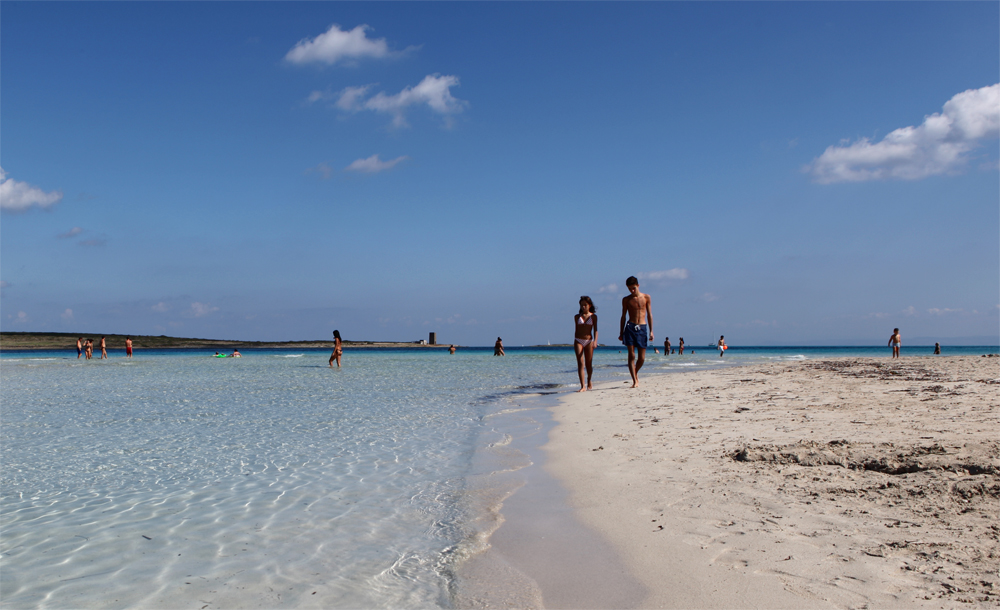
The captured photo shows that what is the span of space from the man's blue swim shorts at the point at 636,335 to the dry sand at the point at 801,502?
4627 millimetres

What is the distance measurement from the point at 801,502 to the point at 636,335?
8.45m

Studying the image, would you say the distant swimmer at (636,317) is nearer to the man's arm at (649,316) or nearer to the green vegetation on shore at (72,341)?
the man's arm at (649,316)

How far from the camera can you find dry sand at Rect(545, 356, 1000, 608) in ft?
8.48

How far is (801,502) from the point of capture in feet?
12.4

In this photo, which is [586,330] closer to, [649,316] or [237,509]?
[649,316]

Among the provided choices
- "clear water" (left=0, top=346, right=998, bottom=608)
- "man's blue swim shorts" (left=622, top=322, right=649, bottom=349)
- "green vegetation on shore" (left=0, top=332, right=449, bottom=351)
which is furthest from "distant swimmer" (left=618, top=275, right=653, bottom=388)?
"green vegetation on shore" (left=0, top=332, right=449, bottom=351)

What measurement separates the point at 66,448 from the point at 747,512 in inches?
299

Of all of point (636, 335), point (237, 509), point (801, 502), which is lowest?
point (237, 509)

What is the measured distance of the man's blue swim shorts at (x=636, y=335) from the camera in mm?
12094

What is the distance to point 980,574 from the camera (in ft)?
8.31

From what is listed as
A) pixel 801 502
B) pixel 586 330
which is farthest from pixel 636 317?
pixel 801 502

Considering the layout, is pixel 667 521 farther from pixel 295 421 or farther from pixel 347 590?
pixel 295 421

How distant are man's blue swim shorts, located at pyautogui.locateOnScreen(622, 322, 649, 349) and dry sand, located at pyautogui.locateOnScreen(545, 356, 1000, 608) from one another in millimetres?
4627

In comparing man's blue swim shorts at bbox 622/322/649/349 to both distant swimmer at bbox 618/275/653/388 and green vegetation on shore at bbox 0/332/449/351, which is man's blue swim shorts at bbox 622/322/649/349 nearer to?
distant swimmer at bbox 618/275/653/388
